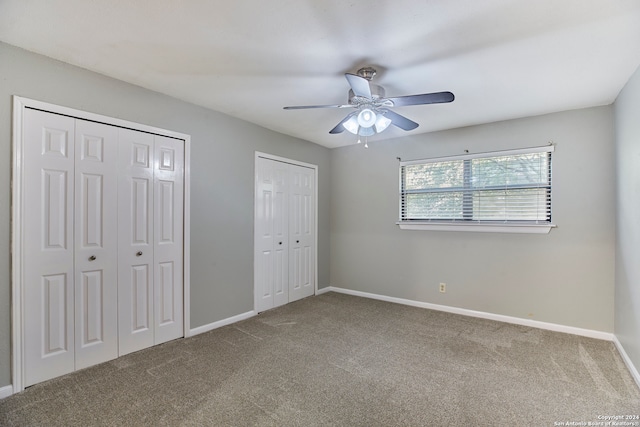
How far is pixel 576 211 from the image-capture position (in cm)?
319

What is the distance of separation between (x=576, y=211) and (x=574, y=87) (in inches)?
50.6

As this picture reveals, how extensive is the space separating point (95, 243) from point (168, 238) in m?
0.60

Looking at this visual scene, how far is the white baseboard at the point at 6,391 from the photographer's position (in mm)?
2037

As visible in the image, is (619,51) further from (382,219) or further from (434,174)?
(382,219)

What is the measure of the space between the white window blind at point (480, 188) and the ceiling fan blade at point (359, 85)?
83.8 inches

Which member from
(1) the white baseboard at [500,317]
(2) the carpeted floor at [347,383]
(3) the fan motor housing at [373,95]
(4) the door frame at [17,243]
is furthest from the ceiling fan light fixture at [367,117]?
(1) the white baseboard at [500,317]

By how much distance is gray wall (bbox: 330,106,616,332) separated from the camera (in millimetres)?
3100

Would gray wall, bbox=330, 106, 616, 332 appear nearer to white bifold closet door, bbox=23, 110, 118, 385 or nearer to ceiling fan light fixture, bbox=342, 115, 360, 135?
ceiling fan light fixture, bbox=342, 115, 360, 135

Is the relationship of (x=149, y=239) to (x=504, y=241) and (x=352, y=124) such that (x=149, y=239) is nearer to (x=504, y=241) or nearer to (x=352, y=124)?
(x=352, y=124)

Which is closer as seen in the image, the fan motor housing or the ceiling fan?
the ceiling fan

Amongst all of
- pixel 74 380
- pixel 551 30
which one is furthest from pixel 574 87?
pixel 74 380

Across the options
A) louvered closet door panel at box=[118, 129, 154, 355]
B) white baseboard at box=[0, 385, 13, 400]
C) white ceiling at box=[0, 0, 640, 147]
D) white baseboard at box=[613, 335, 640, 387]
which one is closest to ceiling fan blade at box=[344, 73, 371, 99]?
white ceiling at box=[0, 0, 640, 147]

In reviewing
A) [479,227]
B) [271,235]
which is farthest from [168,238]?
[479,227]

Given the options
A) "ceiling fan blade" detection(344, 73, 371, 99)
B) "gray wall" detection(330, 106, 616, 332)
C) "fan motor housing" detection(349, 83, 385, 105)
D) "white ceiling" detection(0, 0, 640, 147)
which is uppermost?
"white ceiling" detection(0, 0, 640, 147)
